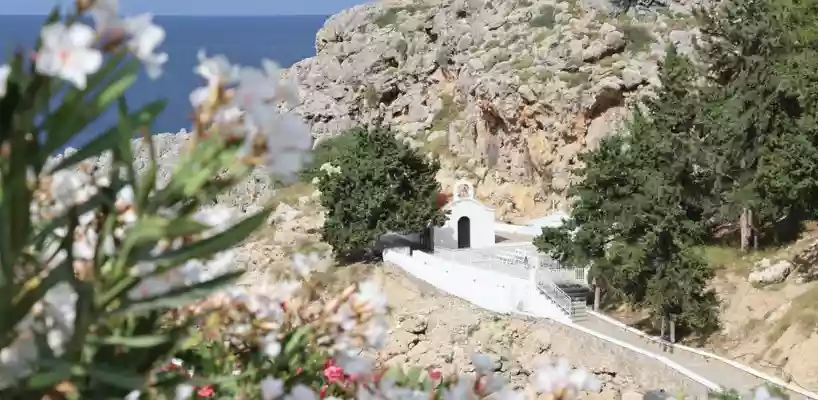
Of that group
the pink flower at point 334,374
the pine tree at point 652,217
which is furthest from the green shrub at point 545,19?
the pink flower at point 334,374

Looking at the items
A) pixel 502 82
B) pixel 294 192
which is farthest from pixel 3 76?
pixel 294 192

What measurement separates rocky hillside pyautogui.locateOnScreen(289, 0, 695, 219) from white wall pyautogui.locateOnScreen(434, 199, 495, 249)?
13.1 ft

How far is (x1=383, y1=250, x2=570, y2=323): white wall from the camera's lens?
2078cm

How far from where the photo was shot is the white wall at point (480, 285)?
Answer: 20.8 meters

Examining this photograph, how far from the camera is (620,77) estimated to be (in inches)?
1113

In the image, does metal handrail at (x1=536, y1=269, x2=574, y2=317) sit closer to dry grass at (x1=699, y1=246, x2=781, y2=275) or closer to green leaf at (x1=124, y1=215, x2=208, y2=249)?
dry grass at (x1=699, y1=246, x2=781, y2=275)

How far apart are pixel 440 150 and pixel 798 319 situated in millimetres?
20741

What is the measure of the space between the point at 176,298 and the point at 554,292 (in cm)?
1953

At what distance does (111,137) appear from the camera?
1.44 metres

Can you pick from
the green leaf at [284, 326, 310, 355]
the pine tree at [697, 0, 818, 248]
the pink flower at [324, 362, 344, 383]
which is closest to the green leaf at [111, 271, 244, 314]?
the green leaf at [284, 326, 310, 355]

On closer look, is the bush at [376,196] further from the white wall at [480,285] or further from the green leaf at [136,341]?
the green leaf at [136,341]

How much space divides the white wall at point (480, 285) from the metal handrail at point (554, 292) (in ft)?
0.46

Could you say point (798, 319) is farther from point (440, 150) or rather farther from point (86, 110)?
point (440, 150)

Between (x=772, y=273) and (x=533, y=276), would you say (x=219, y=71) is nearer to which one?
(x=772, y=273)
